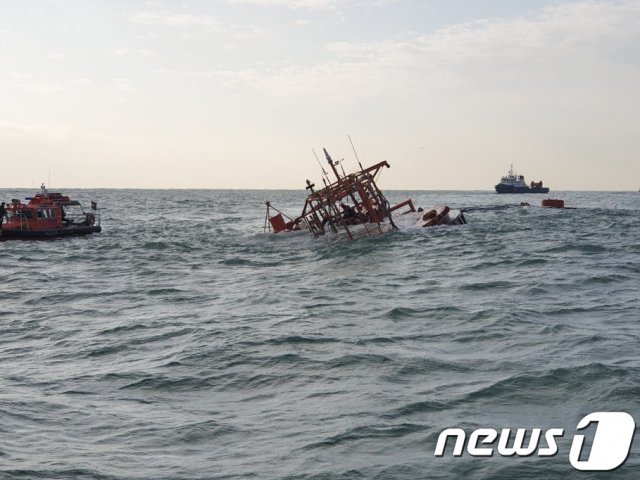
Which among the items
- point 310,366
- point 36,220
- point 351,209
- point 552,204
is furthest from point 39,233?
point 552,204

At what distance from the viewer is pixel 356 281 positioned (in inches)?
1000

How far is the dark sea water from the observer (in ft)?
31.6

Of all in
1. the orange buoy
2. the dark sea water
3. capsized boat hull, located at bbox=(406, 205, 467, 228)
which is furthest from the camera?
the orange buoy

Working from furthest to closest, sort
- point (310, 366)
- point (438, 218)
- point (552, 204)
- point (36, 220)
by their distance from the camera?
point (552, 204) → point (438, 218) → point (36, 220) → point (310, 366)

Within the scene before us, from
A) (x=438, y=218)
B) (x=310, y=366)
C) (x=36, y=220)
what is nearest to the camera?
(x=310, y=366)

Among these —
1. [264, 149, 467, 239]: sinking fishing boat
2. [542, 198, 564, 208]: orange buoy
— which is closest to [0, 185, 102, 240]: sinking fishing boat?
[264, 149, 467, 239]: sinking fishing boat

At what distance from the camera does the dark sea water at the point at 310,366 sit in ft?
31.6

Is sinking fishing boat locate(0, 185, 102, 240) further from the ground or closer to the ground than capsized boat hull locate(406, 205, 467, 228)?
further from the ground

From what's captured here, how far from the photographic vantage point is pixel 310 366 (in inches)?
550

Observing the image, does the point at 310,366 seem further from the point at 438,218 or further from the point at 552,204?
the point at 552,204

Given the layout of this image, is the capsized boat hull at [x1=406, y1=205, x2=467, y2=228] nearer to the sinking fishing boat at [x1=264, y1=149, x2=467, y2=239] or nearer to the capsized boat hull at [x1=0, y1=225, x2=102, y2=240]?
the sinking fishing boat at [x1=264, y1=149, x2=467, y2=239]

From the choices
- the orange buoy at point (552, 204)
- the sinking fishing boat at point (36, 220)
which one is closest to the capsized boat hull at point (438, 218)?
the sinking fishing boat at point (36, 220)

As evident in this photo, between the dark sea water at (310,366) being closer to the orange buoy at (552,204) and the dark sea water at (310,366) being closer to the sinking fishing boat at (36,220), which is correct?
the sinking fishing boat at (36,220)

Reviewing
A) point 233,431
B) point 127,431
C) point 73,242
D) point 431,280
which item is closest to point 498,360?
point 233,431
